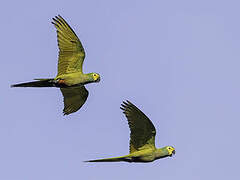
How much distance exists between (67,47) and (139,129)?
5.27 meters

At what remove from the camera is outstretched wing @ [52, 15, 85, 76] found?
101ft

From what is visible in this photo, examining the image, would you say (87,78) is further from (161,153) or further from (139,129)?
(161,153)

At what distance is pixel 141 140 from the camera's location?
28.8 m

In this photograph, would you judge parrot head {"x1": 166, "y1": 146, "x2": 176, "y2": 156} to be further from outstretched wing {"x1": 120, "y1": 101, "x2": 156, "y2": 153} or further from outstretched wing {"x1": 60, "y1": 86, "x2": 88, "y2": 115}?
outstretched wing {"x1": 60, "y1": 86, "x2": 88, "y2": 115}

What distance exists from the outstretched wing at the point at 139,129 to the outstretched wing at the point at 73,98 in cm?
464

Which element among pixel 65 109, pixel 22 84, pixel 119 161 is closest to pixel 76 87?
pixel 65 109

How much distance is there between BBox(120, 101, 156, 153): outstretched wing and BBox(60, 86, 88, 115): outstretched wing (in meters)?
4.64

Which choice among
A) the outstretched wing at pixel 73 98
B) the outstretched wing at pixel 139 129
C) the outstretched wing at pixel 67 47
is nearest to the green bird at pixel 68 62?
the outstretched wing at pixel 67 47

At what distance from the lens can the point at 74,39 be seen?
30766 millimetres

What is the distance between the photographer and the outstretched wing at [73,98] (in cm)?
3262

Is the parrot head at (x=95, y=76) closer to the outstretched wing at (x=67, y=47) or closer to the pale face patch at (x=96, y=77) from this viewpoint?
the pale face patch at (x=96, y=77)

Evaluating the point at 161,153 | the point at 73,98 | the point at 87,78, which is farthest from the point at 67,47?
the point at 161,153

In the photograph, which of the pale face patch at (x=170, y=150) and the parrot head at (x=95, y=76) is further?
the parrot head at (x=95, y=76)

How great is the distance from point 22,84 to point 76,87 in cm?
364
